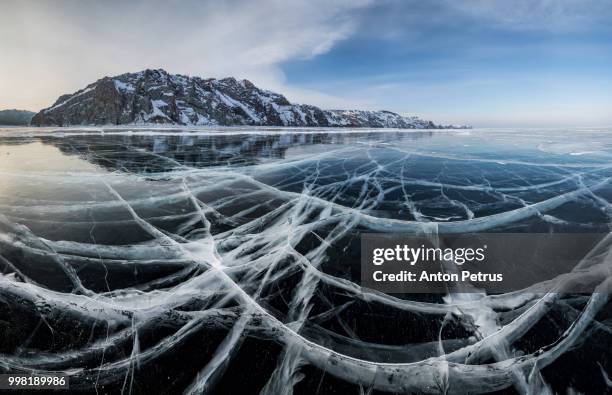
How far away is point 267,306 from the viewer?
3633 millimetres

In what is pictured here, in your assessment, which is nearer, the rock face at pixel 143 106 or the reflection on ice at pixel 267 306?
the reflection on ice at pixel 267 306

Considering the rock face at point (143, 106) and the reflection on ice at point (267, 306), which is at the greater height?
the rock face at point (143, 106)

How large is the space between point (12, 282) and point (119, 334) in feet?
6.87

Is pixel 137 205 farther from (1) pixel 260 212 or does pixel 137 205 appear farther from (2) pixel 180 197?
(1) pixel 260 212

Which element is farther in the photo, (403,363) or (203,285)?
(203,285)

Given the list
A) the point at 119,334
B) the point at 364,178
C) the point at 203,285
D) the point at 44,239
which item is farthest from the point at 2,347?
the point at 364,178

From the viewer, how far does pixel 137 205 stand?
277 inches

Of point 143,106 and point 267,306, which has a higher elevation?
point 143,106

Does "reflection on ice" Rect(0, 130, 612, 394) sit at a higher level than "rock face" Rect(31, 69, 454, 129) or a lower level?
lower

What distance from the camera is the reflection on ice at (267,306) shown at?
2.81 metres

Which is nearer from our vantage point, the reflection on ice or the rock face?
the reflection on ice

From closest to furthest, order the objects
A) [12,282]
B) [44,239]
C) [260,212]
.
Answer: [12,282], [44,239], [260,212]

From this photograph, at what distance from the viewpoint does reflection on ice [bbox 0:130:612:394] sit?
111 inches

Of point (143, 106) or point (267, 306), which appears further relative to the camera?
point (143, 106)
